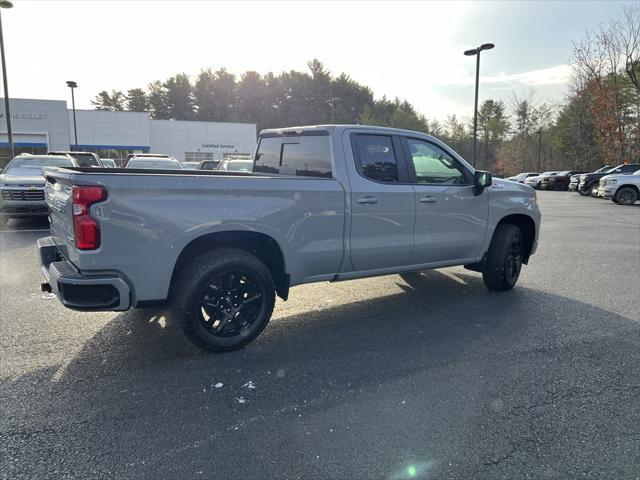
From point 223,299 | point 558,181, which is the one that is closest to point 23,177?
point 223,299

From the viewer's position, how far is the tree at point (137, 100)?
78438 mm

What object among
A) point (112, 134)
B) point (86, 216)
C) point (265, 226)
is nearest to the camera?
point (86, 216)

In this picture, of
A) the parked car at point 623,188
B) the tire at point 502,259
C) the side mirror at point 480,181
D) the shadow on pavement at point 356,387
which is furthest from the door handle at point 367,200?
the parked car at point 623,188

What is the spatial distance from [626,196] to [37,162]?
23.2 m

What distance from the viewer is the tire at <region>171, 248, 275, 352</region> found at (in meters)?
3.78

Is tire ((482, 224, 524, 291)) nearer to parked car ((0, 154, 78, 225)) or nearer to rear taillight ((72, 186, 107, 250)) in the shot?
rear taillight ((72, 186, 107, 250))

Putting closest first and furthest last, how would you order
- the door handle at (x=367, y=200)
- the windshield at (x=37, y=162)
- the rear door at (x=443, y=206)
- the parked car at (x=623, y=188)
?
the door handle at (x=367, y=200)
the rear door at (x=443, y=206)
the windshield at (x=37, y=162)
the parked car at (x=623, y=188)

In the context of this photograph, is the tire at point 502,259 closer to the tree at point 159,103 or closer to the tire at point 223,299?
the tire at point 223,299

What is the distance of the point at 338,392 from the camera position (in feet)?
11.0

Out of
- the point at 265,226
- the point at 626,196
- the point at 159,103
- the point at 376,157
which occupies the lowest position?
the point at 626,196

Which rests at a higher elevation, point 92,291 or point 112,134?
point 112,134

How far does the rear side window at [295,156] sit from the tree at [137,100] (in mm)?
81718

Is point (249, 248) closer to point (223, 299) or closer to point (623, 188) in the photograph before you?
point (223, 299)

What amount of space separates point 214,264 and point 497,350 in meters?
2.62
